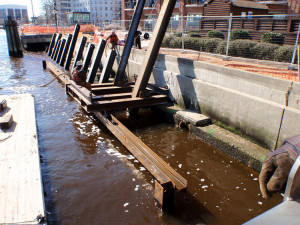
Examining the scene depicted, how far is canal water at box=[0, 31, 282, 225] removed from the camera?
12.6 ft

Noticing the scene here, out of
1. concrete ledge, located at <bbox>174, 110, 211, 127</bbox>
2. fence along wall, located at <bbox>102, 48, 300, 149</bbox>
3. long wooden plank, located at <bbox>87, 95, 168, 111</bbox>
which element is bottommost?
concrete ledge, located at <bbox>174, 110, 211, 127</bbox>

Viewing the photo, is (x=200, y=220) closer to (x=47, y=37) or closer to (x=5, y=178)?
(x=5, y=178)

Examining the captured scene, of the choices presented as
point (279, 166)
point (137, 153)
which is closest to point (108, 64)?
point (137, 153)

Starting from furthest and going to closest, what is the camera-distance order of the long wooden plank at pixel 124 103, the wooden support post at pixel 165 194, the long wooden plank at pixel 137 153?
the long wooden plank at pixel 124 103 → the long wooden plank at pixel 137 153 → the wooden support post at pixel 165 194

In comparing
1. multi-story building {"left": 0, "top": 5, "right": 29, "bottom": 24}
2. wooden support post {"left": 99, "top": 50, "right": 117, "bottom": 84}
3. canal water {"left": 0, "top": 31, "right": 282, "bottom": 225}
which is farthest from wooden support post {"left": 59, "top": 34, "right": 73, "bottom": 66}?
multi-story building {"left": 0, "top": 5, "right": 29, "bottom": 24}

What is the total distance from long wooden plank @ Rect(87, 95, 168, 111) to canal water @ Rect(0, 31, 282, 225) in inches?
23.6

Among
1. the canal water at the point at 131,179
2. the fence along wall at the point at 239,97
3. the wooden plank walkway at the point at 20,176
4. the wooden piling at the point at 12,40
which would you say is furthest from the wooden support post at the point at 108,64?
the wooden piling at the point at 12,40

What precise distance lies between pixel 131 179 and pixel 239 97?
119 inches

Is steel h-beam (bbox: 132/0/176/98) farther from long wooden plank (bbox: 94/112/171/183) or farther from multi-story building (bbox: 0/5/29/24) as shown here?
multi-story building (bbox: 0/5/29/24)

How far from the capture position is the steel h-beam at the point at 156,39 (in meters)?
7.02

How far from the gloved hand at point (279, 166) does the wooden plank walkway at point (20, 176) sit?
2.68 metres

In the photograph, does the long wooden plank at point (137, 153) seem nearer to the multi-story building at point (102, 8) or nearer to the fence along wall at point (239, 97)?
the fence along wall at point (239, 97)

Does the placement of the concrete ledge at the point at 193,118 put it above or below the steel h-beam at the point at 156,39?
below

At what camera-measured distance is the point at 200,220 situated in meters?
3.71
